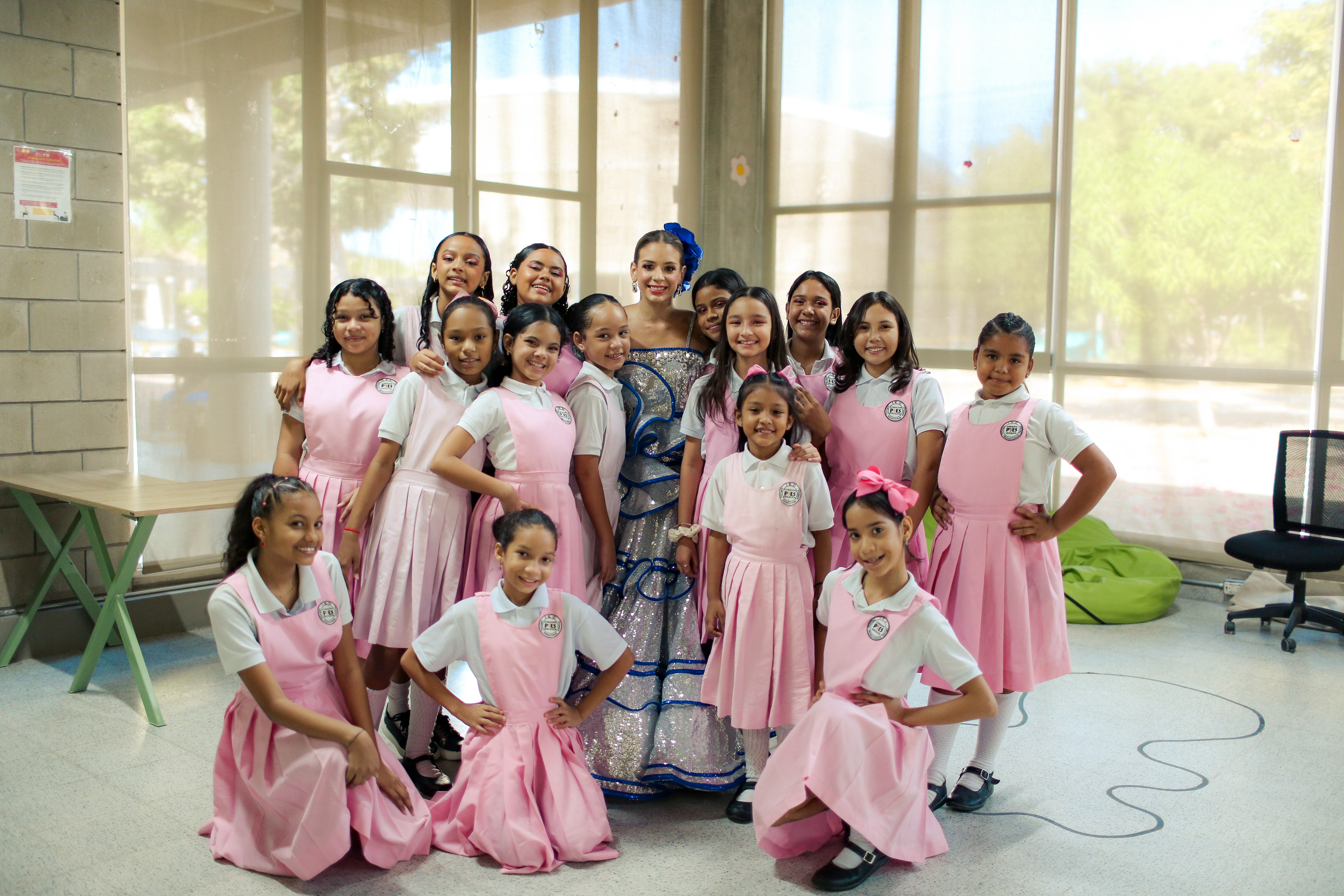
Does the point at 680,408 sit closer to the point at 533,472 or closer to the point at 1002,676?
the point at 533,472

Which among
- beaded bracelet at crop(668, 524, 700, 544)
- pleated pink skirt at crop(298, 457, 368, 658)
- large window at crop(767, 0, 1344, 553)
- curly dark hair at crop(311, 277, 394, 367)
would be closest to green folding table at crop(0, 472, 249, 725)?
pleated pink skirt at crop(298, 457, 368, 658)

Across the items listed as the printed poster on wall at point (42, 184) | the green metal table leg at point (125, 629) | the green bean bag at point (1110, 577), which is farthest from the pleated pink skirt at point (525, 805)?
the printed poster on wall at point (42, 184)

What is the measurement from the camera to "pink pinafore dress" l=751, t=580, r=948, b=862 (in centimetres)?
198

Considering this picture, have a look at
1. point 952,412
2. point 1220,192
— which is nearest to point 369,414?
point 952,412

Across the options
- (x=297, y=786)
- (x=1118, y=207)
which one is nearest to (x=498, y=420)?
(x=297, y=786)

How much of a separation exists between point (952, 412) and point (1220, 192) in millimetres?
→ 2887

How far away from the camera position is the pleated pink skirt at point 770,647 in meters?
2.28

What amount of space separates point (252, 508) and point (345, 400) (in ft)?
1.57

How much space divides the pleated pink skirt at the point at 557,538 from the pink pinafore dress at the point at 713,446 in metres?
0.30

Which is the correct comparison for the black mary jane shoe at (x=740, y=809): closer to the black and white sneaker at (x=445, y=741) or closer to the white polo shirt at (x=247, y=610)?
the black and white sneaker at (x=445, y=741)

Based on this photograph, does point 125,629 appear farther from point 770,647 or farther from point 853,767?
point 853,767

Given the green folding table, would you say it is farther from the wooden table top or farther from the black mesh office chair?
the black mesh office chair

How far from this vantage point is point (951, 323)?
5.21 metres

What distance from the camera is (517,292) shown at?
2691 mm
